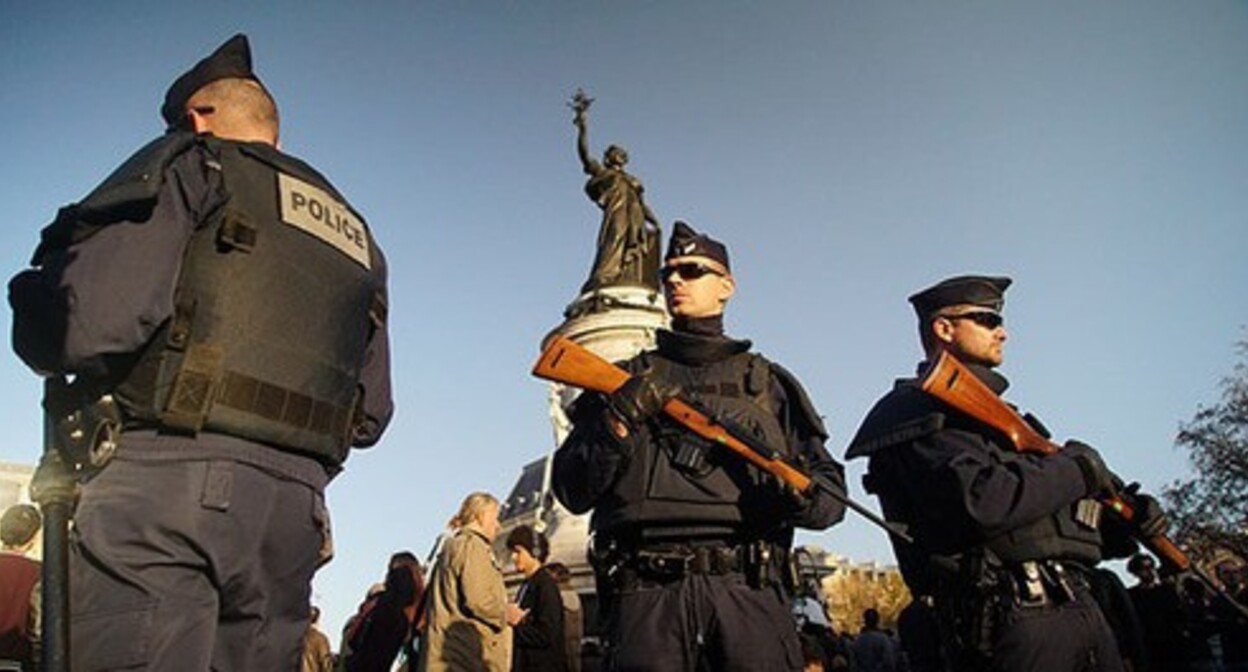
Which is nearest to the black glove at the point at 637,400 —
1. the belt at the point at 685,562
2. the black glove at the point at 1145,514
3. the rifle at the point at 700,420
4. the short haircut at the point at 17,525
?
the rifle at the point at 700,420

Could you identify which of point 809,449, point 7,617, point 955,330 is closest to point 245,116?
point 809,449

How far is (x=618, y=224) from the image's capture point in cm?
1617

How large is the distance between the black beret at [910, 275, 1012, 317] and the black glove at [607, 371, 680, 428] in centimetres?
138

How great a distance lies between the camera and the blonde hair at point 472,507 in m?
6.27

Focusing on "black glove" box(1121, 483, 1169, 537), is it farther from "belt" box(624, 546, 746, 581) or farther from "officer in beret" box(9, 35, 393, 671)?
"officer in beret" box(9, 35, 393, 671)

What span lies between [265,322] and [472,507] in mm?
3859

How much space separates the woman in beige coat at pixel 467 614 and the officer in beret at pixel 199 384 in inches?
127

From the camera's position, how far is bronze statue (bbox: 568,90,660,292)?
1547cm

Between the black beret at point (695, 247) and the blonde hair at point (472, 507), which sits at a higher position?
the black beret at point (695, 247)

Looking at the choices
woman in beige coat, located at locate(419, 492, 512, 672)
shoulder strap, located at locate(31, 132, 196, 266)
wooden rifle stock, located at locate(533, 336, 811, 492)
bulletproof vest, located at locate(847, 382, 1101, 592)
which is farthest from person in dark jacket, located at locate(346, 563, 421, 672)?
shoulder strap, located at locate(31, 132, 196, 266)

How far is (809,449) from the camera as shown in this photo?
13.7ft

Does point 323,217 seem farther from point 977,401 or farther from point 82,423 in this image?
point 977,401

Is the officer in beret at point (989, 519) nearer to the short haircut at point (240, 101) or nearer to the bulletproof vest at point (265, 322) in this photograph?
the bulletproof vest at point (265, 322)

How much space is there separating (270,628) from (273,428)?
55 cm
